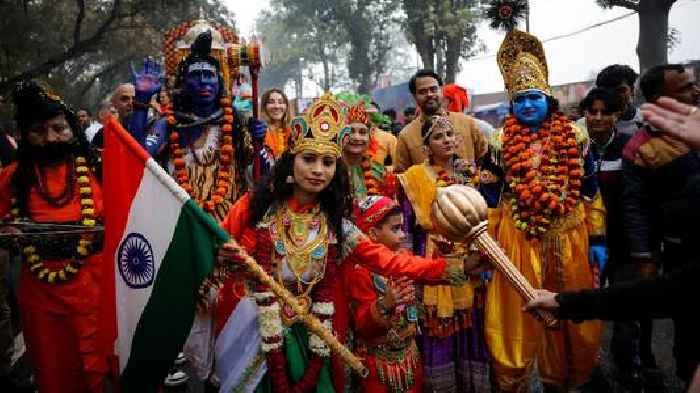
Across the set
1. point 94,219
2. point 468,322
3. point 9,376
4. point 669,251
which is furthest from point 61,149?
point 669,251

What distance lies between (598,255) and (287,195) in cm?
219

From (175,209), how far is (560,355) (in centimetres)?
272

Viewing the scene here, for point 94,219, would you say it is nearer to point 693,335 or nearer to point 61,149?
point 61,149

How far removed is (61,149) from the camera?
12.8 feet

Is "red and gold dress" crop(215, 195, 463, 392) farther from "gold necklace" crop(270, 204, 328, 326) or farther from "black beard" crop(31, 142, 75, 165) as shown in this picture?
"black beard" crop(31, 142, 75, 165)

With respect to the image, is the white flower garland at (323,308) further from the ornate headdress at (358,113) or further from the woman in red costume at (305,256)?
the ornate headdress at (358,113)

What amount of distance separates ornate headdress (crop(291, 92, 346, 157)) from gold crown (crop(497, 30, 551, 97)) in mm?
1656

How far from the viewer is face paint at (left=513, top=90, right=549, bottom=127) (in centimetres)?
414

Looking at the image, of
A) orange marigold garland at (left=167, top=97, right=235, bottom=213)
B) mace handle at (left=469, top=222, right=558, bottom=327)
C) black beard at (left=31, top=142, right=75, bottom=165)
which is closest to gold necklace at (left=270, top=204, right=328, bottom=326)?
mace handle at (left=469, top=222, right=558, bottom=327)

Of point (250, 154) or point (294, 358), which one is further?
point (250, 154)

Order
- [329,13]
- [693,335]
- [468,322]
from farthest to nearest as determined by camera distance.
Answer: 1. [329,13]
2. [468,322]
3. [693,335]

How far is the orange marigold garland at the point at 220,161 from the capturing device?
14.0 ft

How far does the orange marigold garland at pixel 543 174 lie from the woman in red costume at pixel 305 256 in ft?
3.92

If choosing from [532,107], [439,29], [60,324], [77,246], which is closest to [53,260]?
[77,246]
